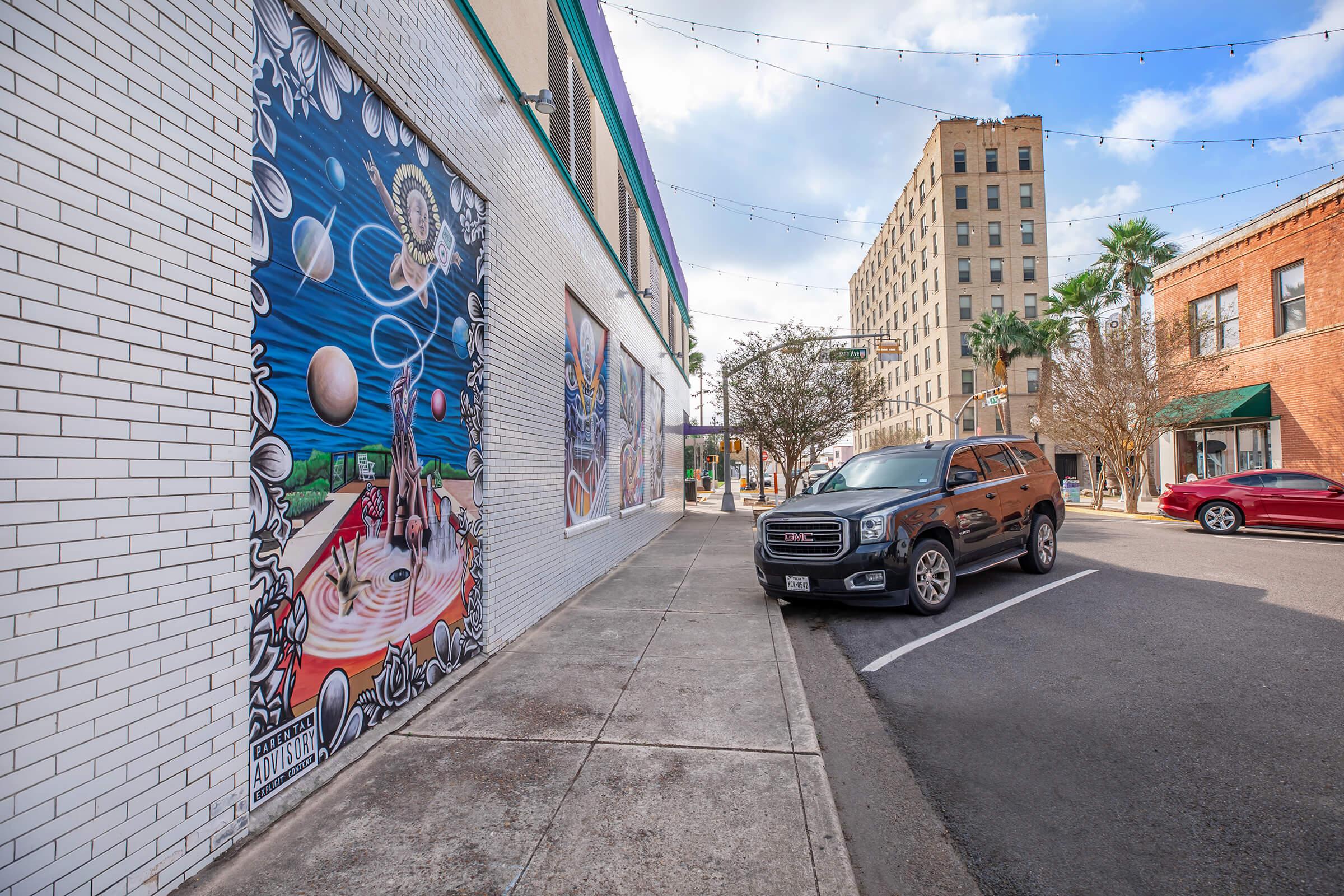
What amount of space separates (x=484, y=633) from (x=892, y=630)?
3.91 metres

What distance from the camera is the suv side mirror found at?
7348 millimetres

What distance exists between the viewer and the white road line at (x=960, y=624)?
5341 mm

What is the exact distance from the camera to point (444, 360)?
15.5ft

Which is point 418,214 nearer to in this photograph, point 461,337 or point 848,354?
point 461,337

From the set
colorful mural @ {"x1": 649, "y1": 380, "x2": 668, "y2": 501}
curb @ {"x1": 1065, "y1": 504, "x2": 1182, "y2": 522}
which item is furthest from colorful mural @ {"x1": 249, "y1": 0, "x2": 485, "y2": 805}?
curb @ {"x1": 1065, "y1": 504, "x2": 1182, "y2": 522}

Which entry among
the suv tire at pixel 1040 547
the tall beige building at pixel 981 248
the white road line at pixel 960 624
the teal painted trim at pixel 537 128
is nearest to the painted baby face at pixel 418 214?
the teal painted trim at pixel 537 128

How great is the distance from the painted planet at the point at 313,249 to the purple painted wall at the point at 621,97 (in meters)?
6.76

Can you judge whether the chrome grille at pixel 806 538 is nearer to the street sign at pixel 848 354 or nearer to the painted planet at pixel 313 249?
the painted planet at pixel 313 249

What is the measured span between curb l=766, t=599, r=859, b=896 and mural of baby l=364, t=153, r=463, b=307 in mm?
3760

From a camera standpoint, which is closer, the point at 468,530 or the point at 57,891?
the point at 57,891

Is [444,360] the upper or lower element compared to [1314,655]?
upper

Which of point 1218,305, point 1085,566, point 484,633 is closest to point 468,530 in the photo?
point 484,633

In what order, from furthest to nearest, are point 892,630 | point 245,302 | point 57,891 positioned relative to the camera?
point 892,630
point 245,302
point 57,891

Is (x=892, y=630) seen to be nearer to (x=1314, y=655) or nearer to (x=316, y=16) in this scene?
(x=1314, y=655)
